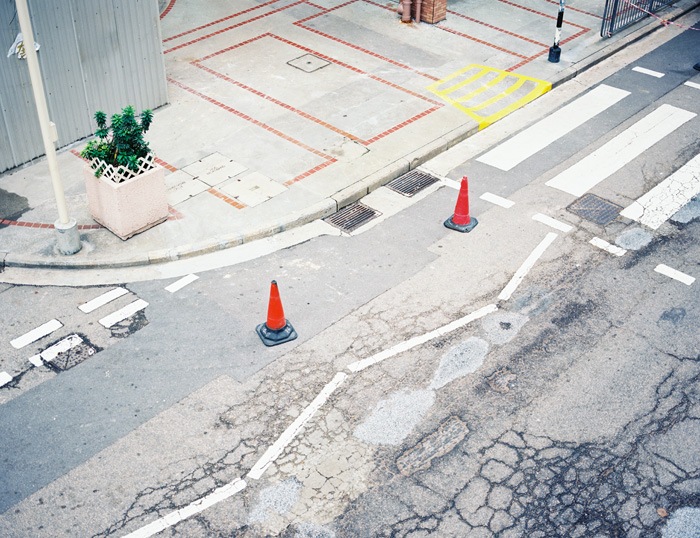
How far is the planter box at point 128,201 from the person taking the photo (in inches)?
439

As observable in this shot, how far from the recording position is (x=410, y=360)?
9672 millimetres

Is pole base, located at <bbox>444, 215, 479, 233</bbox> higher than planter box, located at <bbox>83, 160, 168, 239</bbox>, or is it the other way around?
planter box, located at <bbox>83, 160, 168, 239</bbox>

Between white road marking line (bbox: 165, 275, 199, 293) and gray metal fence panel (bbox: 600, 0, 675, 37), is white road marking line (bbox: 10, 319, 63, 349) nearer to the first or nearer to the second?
white road marking line (bbox: 165, 275, 199, 293)

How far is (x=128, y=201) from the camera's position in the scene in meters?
11.2

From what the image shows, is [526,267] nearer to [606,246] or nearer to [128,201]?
[606,246]

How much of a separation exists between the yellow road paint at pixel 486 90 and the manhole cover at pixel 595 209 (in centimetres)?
274

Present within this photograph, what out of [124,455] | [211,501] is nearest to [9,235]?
[124,455]

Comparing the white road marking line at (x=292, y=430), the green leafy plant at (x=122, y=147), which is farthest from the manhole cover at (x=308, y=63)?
the white road marking line at (x=292, y=430)

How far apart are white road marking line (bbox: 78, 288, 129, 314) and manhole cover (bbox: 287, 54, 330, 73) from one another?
22.9ft

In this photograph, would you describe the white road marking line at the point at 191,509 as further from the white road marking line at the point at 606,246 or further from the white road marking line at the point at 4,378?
the white road marking line at the point at 606,246

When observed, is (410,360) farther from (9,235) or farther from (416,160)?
(9,235)

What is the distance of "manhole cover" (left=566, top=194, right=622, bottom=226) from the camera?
12211 mm

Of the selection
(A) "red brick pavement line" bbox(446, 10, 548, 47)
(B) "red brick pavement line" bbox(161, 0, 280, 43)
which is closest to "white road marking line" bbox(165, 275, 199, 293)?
(B) "red brick pavement line" bbox(161, 0, 280, 43)

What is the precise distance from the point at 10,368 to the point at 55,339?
642mm
